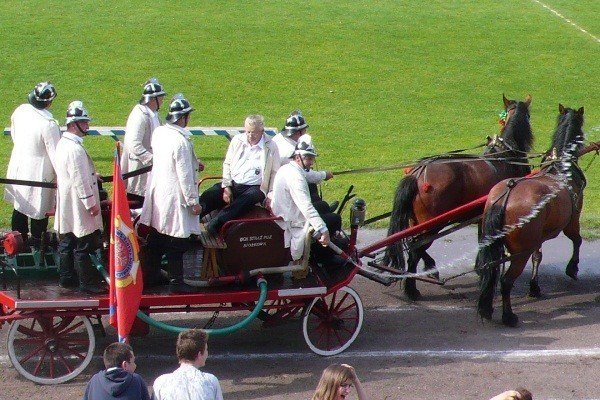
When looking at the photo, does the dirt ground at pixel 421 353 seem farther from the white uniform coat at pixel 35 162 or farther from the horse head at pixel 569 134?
the horse head at pixel 569 134

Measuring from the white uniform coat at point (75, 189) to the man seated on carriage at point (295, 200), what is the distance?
1.49 m

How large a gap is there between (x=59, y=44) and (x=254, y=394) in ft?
55.1

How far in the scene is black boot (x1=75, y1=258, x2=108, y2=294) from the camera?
27.0 feet

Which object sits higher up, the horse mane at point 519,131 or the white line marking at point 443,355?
the horse mane at point 519,131

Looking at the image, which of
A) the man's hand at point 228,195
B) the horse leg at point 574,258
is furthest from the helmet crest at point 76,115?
the horse leg at point 574,258

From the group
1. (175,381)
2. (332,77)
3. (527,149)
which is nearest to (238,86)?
(332,77)

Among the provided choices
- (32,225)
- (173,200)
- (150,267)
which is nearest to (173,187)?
(173,200)

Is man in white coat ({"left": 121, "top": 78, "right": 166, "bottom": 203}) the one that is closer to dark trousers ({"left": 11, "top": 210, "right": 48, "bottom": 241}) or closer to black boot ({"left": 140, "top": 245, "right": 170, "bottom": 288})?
dark trousers ({"left": 11, "top": 210, "right": 48, "bottom": 241})

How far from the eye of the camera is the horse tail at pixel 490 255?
9.48 meters

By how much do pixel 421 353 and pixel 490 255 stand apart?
1244 mm

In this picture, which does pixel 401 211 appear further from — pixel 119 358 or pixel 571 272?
pixel 119 358

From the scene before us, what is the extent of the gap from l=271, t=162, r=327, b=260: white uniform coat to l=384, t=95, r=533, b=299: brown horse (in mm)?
1859

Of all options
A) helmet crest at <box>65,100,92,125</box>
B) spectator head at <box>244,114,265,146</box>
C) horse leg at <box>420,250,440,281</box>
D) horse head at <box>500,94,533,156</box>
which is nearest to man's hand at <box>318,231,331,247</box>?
spectator head at <box>244,114,265,146</box>

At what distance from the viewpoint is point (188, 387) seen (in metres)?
5.84
